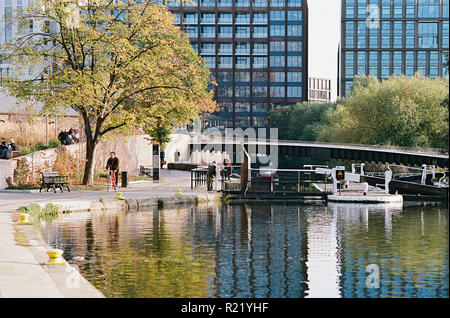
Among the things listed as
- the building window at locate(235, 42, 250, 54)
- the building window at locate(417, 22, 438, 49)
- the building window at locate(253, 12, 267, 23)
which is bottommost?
the building window at locate(235, 42, 250, 54)

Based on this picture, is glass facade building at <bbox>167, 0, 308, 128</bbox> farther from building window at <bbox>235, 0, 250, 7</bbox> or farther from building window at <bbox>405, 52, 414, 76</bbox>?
building window at <bbox>405, 52, 414, 76</bbox>

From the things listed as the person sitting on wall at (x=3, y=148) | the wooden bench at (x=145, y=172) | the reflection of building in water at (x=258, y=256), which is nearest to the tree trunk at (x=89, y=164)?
the person sitting on wall at (x=3, y=148)

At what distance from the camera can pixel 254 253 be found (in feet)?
59.6

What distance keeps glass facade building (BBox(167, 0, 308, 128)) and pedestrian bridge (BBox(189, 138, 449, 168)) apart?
228 ft

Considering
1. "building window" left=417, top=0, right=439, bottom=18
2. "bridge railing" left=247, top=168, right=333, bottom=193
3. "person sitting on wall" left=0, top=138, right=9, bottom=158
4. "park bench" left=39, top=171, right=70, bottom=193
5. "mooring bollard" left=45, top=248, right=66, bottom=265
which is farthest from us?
"building window" left=417, top=0, right=439, bottom=18

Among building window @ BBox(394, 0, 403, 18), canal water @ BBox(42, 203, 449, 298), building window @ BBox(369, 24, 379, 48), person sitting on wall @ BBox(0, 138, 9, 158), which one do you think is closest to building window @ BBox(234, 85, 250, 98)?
building window @ BBox(369, 24, 379, 48)

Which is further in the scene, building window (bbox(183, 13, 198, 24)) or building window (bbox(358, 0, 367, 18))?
building window (bbox(358, 0, 367, 18))

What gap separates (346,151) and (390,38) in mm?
88961

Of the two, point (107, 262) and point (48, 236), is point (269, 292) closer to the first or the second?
point (107, 262)

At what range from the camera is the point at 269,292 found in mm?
13141

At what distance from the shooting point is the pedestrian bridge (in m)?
69.0

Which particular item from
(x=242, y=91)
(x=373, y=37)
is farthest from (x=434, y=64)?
(x=242, y=91)
